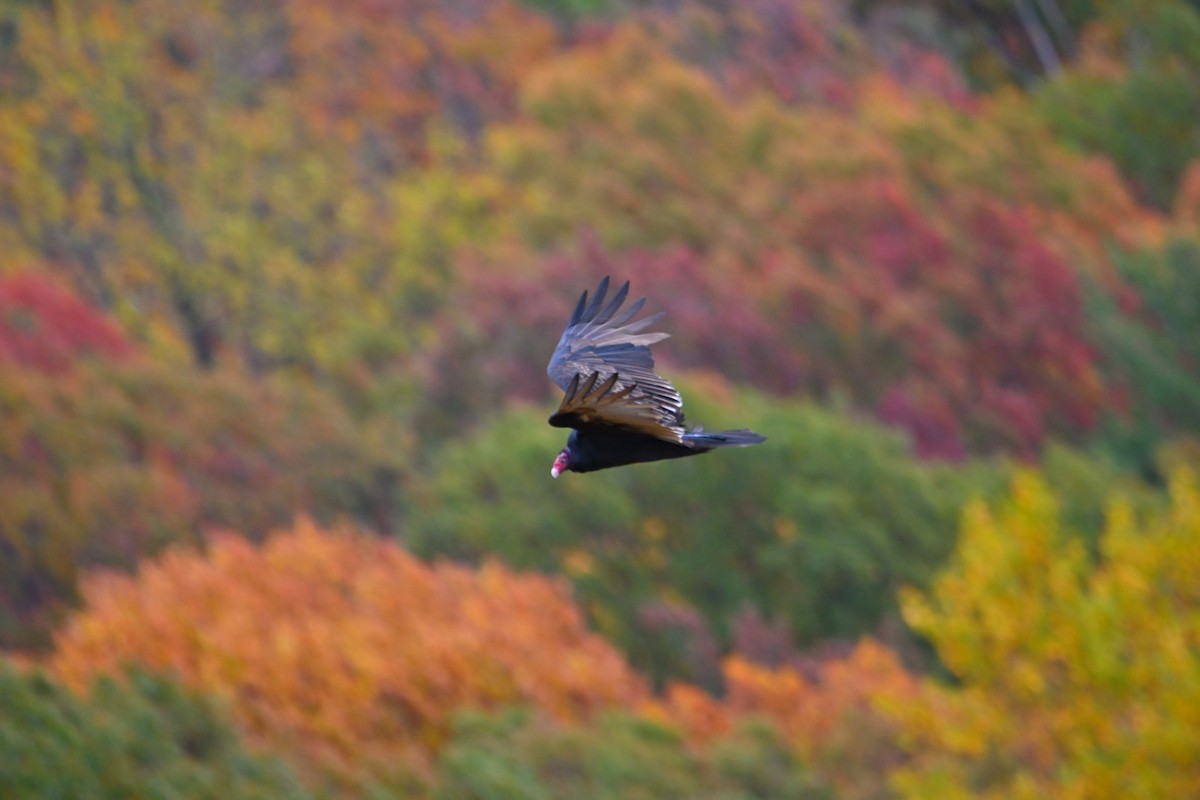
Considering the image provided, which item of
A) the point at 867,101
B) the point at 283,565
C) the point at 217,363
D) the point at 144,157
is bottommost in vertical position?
the point at 283,565

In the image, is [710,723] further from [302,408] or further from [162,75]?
[162,75]

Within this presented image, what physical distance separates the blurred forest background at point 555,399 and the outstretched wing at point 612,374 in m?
6.09

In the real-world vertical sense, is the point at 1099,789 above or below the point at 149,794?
above

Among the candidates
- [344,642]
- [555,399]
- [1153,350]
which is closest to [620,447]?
[344,642]

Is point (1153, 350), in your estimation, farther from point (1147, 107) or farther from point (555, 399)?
point (1147, 107)

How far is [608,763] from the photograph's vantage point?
1426 cm

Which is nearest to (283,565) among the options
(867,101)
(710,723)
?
(710,723)

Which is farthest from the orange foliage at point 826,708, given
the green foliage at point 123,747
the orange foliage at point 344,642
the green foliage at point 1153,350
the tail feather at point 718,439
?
the tail feather at point 718,439

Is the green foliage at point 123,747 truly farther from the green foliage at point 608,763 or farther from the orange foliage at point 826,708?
the orange foliage at point 826,708

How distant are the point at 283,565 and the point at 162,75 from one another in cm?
1908

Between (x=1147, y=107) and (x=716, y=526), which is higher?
(x=1147, y=107)

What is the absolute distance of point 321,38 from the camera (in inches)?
1505

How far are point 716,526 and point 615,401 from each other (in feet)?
45.5

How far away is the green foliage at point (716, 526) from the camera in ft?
65.2
